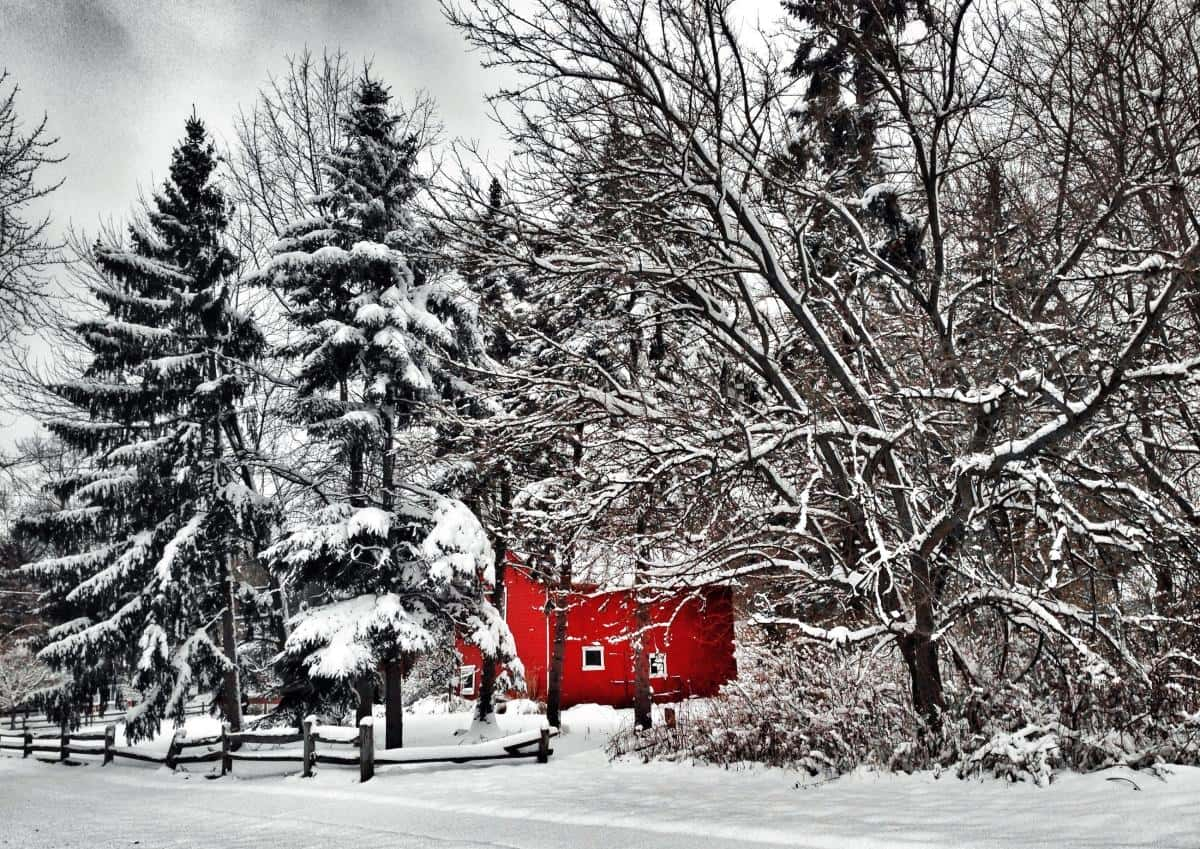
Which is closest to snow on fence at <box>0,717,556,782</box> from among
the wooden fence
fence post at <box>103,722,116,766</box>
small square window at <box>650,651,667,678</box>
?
fence post at <box>103,722,116,766</box>

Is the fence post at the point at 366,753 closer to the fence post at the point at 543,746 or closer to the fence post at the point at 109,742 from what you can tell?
the fence post at the point at 543,746

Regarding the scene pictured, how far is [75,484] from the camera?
20812mm

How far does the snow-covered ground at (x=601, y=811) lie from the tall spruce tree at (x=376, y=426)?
253 cm

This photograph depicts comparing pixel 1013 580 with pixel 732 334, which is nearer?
pixel 1013 580

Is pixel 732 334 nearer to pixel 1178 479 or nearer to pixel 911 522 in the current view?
pixel 911 522

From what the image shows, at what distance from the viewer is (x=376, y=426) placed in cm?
1717

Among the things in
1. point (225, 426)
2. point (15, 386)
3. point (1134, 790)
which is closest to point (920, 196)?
point (1134, 790)

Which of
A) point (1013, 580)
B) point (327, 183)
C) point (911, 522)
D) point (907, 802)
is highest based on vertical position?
point (327, 183)

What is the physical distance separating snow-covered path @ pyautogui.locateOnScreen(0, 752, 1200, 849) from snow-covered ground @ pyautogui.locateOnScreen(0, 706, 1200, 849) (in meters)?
0.03

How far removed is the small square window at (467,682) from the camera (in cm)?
2917

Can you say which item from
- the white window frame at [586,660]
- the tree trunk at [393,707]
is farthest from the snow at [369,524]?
the white window frame at [586,660]

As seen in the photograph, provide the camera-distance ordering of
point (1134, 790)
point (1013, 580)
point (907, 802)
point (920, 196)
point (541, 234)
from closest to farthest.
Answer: point (1134, 790) < point (907, 802) < point (1013, 580) < point (541, 234) < point (920, 196)

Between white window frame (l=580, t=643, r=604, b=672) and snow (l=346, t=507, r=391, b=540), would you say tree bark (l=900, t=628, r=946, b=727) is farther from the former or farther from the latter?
white window frame (l=580, t=643, r=604, b=672)

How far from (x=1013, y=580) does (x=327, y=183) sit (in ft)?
58.2
